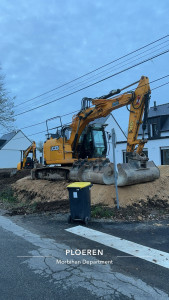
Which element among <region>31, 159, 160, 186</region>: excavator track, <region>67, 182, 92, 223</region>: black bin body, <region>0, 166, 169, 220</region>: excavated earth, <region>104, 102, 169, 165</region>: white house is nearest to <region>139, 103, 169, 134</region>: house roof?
<region>104, 102, 169, 165</region>: white house

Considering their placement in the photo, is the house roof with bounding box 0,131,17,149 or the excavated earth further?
the house roof with bounding box 0,131,17,149

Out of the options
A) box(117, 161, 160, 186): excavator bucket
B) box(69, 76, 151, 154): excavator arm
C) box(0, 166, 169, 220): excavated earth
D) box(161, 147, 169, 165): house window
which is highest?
box(69, 76, 151, 154): excavator arm

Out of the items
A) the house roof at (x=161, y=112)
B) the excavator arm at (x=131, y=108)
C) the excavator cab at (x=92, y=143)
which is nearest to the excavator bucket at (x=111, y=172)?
the excavator arm at (x=131, y=108)

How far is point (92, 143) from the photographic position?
11523 millimetres

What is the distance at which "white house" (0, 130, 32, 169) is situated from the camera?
4328 centimetres

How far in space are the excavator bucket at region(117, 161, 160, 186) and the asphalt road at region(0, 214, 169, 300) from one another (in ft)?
7.33

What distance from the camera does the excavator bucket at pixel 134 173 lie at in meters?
8.23

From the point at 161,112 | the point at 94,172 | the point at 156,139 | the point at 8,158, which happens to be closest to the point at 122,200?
the point at 94,172

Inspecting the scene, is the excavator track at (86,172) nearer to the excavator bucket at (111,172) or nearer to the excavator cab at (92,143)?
the excavator bucket at (111,172)

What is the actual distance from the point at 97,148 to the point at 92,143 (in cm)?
35

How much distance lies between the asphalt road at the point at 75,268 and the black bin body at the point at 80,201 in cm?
56

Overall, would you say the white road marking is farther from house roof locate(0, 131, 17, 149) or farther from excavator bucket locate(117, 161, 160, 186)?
house roof locate(0, 131, 17, 149)

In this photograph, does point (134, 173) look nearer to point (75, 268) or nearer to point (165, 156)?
point (75, 268)

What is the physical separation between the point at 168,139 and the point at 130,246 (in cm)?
1656
